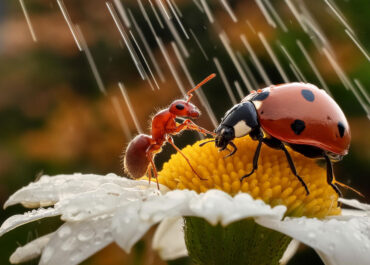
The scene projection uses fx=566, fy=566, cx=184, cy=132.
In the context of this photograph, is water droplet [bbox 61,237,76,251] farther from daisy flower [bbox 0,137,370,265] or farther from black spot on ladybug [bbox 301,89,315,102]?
black spot on ladybug [bbox 301,89,315,102]

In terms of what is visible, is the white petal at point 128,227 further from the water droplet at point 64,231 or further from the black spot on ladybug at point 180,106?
the black spot on ladybug at point 180,106

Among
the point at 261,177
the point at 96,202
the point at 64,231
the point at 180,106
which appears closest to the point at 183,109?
the point at 180,106

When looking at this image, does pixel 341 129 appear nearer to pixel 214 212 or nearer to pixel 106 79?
pixel 214 212

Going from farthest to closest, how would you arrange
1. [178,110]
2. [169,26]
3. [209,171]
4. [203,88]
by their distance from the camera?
[169,26]
[203,88]
[178,110]
[209,171]

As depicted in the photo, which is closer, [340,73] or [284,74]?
[340,73]

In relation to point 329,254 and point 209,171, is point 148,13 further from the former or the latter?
point 329,254

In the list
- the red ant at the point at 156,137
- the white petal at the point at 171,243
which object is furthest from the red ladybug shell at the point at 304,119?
the white petal at the point at 171,243

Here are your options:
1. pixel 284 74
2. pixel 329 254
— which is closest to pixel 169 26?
pixel 284 74

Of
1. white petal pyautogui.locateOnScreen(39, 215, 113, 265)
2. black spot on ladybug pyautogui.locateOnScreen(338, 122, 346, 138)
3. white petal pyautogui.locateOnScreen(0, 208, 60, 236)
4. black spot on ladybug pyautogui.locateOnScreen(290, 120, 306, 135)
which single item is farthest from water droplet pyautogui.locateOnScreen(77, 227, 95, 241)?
black spot on ladybug pyautogui.locateOnScreen(338, 122, 346, 138)
